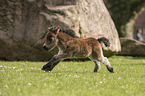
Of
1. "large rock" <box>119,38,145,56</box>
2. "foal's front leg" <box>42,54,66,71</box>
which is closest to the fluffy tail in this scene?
"foal's front leg" <box>42,54,66,71</box>

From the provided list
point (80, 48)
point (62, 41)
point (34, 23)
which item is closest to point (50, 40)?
point (62, 41)

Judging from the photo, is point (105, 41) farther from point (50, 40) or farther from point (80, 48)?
point (50, 40)

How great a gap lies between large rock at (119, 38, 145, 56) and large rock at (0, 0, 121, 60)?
527cm

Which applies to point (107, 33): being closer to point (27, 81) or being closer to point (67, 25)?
point (67, 25)

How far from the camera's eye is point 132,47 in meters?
16.5

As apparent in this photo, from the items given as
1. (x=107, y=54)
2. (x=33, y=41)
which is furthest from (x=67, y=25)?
(x=107, y=54)

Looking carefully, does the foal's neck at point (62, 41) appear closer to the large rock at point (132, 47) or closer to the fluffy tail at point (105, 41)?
the fluffy tail at point (105, 41)

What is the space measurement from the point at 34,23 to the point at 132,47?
Result: 8031 mm

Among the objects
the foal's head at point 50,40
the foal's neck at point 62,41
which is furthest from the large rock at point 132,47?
the foal's head at point 50,40

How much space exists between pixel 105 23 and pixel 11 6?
489 cm

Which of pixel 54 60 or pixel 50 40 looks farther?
pixel 54 60

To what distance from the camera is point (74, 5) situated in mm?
11539

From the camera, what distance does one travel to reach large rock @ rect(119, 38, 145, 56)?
1627 centimetres

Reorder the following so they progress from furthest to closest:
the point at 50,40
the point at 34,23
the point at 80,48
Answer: the point at 34,23 → the point at 80,48 → the point at 50,40
